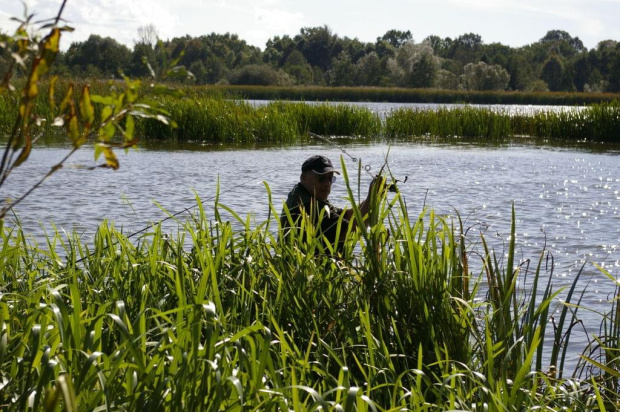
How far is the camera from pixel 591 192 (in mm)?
14016

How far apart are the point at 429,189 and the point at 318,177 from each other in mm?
8801

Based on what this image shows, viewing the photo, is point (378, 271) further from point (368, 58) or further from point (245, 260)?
point (368, 58)

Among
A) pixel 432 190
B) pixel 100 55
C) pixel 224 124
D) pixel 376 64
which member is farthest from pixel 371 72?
pixel 432 190

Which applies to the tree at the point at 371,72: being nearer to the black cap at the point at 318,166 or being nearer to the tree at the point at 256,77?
the tree at the point at 256,77

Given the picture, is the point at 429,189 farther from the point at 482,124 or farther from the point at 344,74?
the point at 344,74

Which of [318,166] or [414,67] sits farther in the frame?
[414,67]

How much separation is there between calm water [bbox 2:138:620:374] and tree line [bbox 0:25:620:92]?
118ft

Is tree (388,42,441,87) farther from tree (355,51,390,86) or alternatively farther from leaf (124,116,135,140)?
leaf (124,116,135,140)

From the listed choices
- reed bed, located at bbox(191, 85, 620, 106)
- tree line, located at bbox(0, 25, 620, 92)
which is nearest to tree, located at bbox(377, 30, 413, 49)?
tree line, located at bbox(0, 25, 620, 92)

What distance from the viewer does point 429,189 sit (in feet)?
44.1

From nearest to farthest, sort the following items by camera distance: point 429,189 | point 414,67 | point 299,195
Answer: point 299,195, point 429,189, point 414,67

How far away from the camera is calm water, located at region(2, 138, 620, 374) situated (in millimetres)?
9320

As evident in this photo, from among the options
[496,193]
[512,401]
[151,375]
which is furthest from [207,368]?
[496,193]

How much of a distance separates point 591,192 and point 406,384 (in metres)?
11.1
